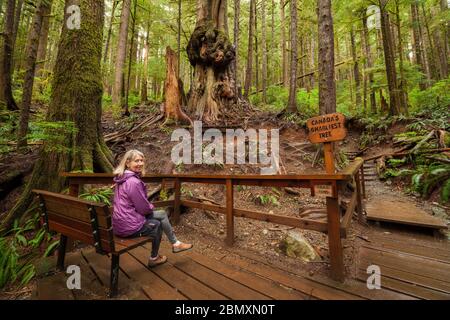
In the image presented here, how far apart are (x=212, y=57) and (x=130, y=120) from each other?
15.8 feet

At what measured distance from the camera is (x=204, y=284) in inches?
97.6

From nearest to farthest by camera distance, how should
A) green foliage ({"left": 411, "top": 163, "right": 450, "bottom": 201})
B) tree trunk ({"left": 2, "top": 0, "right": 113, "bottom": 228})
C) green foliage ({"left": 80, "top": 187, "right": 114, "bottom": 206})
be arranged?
1. green foliage ({"left": 80, "top": 187, "right": 114, "bottom": 206})
2. tree trunk ({"left": 2, "top": 0, "right": 113, "bottom": 228})
3. green foliage ({"left": 411, "top": 163, "right": 450, "bottom": 201})

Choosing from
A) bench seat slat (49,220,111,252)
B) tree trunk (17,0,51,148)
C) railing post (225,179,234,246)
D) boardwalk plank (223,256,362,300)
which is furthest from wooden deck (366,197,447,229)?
tree trunk (17,0,51,148)

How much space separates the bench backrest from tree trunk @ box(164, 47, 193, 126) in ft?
20.8

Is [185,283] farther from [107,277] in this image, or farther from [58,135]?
[58,135]

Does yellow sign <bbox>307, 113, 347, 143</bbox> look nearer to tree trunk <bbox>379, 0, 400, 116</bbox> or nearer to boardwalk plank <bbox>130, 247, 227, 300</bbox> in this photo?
boardwalk plank <bbox>130, 247, 227, 300</bbox>

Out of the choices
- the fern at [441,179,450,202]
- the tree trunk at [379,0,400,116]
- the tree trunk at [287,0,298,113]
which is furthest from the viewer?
the tree trunk at [287,0,298,113]

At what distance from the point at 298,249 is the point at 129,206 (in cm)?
252

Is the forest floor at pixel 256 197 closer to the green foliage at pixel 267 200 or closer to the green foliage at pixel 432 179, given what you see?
the green foliage at pixel 267 200

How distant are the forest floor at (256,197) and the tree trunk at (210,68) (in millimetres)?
1635

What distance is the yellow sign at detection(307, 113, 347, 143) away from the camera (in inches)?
139

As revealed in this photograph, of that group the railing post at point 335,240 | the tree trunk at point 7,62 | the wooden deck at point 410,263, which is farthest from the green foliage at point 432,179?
the tree trunk at point 7,62
